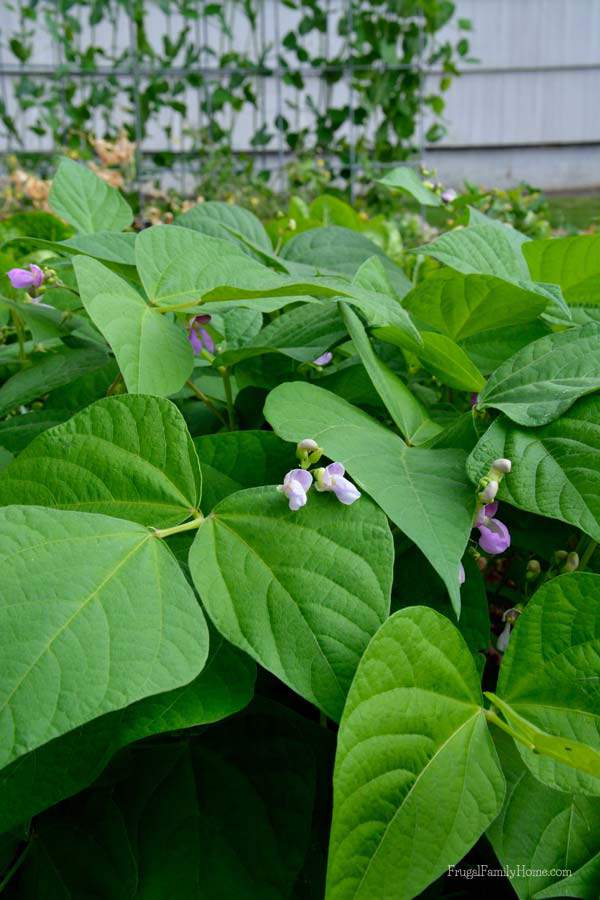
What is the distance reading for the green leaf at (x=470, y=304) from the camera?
58 centimetres

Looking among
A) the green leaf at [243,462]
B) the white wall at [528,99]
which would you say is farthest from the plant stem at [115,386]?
the white wall at [528,99]

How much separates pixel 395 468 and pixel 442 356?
0.09m

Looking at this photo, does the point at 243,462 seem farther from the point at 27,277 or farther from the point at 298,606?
the point at 27,277

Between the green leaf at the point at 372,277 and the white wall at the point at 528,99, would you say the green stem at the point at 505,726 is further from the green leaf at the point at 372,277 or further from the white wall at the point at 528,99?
the white wall at the point at 528,99

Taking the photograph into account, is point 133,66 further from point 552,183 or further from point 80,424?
A: point 552,183

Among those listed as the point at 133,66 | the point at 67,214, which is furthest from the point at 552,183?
the point at 67,214

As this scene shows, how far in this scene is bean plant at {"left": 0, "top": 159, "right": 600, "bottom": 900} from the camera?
40cm

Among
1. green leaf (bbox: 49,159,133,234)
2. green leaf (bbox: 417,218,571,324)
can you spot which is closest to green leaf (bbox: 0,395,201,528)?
green leaf (bbox: 417,218,571,324)

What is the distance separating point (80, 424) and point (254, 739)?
0.19 meters

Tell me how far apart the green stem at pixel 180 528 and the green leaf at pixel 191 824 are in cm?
12

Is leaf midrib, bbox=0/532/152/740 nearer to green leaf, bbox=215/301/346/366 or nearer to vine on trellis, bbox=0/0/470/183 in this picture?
green leaf, bbox=215/301/346/366

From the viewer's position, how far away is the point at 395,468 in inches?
18.6

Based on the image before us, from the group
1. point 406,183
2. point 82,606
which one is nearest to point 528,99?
point 406,183

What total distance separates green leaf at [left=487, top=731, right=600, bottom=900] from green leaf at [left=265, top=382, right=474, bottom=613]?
0.12 metres
